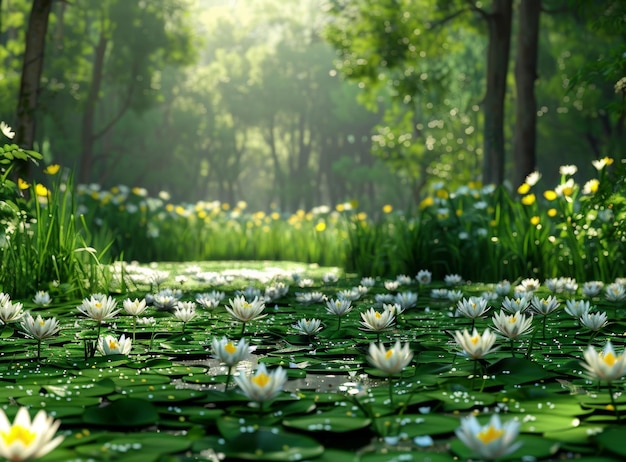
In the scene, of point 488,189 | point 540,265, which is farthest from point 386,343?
point 488,189

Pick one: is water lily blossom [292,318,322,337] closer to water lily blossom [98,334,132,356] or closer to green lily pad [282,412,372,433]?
water lily blossom [98,334,132,356]

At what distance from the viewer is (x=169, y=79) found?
43094 millimetres

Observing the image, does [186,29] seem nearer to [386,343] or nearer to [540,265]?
[540,265]

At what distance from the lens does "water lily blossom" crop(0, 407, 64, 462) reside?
1475 millimetres

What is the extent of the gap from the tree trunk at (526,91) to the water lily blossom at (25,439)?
11.3 metres

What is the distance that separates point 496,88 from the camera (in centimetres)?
1296

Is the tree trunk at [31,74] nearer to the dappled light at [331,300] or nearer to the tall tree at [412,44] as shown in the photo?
the dappled light at [331,300]

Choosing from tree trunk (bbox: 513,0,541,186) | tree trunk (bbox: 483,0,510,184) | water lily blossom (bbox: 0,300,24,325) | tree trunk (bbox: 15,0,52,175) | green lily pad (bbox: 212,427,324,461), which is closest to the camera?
green lily pad (bbox: 212,427,324,461)

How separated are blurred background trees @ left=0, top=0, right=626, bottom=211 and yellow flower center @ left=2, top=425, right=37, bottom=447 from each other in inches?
171

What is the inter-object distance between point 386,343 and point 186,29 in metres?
20.3

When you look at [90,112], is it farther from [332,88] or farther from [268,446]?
[332,88]

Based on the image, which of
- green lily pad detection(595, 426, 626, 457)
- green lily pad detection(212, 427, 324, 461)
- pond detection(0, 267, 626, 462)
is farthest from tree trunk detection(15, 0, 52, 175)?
green lily pad detection(595, 426, 626, 457)

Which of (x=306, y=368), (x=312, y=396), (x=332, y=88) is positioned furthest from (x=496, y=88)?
(x=332, y=88)

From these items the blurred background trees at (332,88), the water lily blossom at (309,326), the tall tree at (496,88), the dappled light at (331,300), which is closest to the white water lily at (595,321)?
the dappled light at (331,300)
